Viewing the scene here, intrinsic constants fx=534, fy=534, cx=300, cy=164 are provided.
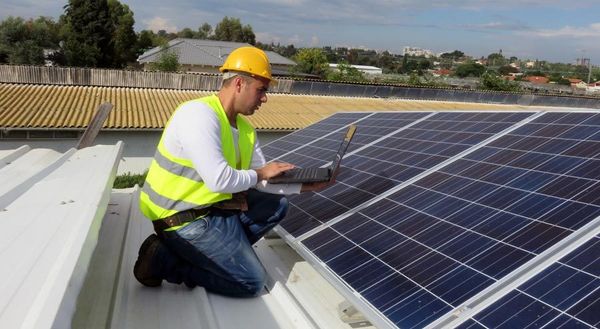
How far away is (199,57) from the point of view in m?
76.1

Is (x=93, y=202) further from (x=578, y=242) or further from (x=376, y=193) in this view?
(x=578, y=242)

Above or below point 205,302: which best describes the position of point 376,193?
above

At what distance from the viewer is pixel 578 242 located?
12.3ft

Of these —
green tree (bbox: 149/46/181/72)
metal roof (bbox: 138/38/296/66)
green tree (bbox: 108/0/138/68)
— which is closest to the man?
green tree (bbox: 149/46/181/72)

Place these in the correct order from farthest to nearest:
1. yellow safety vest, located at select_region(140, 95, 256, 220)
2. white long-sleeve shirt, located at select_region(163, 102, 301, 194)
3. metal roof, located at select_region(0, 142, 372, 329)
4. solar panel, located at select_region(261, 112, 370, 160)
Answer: solar panel, located at select_region(261, 112, 370, 160) → yellow safety vest, located at select_region(140, 95, 256, 220) → white long-sleeve shirt, located at select_region(163, 102, 301, 194) → metal roof, located at select_region(0, 142, 372, 329)

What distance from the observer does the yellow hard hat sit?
436 cm

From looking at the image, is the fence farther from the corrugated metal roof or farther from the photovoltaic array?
the photovoltaic array

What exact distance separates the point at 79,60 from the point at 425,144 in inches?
2743

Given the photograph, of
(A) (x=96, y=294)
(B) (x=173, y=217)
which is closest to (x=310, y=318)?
(B) (x=173, y=217)

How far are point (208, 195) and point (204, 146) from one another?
0.49 m

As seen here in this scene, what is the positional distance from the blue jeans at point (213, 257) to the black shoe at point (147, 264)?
0.16 feet

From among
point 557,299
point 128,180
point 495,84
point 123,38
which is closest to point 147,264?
point 557,299

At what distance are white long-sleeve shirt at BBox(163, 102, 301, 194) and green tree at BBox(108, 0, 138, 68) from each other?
76.6m

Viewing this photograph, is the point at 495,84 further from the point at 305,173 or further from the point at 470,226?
the point at 470,226
